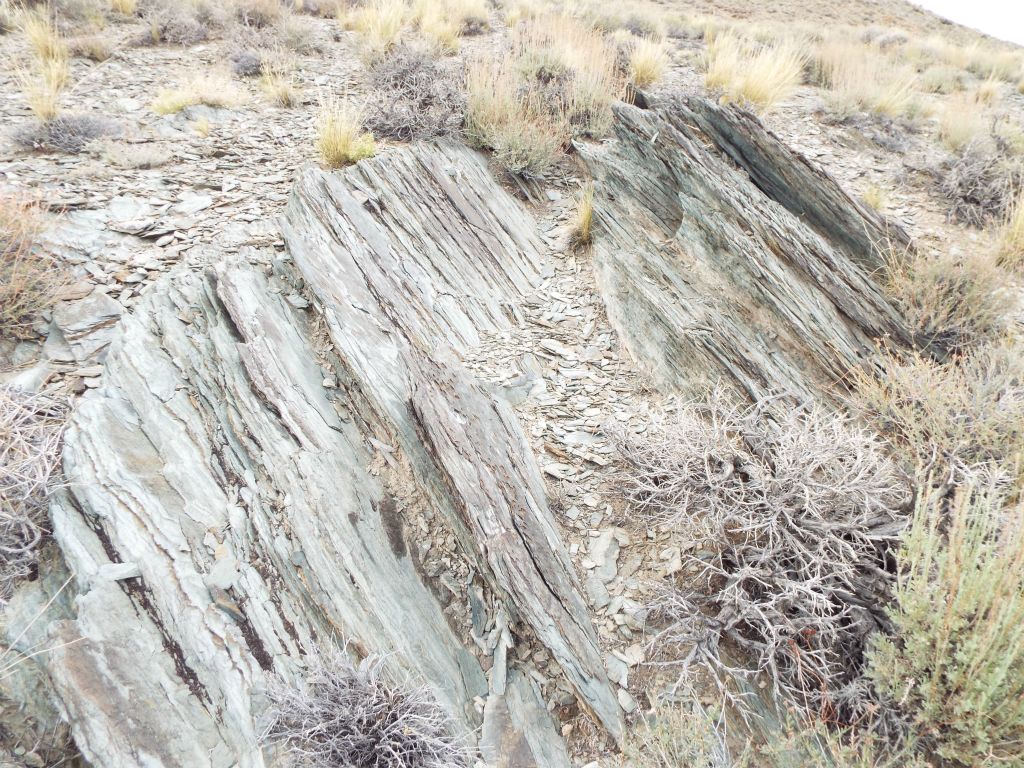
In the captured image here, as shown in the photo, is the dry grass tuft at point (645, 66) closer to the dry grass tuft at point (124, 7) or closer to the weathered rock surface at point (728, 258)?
the weathered rock surface at point (728, 258)

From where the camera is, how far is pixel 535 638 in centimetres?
288

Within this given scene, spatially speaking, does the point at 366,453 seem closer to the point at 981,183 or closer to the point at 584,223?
the point at 584,223

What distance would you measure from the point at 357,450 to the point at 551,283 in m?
2.96

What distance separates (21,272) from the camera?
3787 millimetres

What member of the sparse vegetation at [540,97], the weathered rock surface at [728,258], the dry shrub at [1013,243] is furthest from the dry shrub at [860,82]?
the weathered rock surface at [728,258]

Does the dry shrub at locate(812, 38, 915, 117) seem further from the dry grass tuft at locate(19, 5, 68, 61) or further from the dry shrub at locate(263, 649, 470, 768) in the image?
the dry grass tuft at locate(19, 5, 68, 61)

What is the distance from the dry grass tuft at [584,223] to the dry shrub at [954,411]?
10.1ft

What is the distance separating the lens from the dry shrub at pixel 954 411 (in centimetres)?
324

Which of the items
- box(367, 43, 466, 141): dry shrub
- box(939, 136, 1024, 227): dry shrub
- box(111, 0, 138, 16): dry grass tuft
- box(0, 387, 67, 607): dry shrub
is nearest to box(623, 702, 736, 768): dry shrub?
box(0, 387, 67, 607): dry shrub

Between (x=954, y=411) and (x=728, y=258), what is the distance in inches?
88.0

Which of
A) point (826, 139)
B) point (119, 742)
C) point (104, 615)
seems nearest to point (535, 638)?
point (119, 742)

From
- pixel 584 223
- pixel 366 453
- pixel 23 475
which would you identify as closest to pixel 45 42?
pixel 23 475

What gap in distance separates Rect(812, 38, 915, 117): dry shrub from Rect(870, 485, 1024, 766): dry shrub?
29.7 feet

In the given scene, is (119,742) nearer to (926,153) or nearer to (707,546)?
(707,546)
